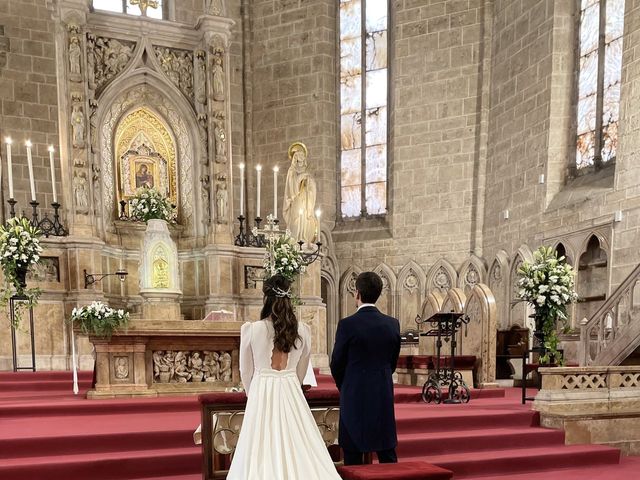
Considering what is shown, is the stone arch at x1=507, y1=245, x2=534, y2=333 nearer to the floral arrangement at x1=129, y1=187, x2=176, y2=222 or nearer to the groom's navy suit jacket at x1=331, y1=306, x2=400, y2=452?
the floral arrangement at x1=129, y1=187, x2=176, y2=222

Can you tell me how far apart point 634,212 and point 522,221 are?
112 inches

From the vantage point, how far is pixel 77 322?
6.97 meters

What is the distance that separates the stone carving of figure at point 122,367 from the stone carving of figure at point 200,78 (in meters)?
5.77

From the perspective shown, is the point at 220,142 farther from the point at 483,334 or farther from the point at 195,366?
the point at 483,334

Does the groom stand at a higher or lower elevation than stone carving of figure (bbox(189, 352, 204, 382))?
higher

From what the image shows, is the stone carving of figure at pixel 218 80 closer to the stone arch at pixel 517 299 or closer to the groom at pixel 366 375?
the stone arch at pixel 517 299

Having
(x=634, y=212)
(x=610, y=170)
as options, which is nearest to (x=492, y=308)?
(x=634, y=212)

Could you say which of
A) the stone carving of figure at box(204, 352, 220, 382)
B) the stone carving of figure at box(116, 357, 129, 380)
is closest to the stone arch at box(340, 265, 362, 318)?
the stone carving of figure at box(204, 352, 220, 382)

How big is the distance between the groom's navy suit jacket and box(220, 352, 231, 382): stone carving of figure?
413 centimetres

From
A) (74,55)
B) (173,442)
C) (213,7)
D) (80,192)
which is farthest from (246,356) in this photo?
(213,7)

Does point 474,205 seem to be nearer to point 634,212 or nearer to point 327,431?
point 634,212

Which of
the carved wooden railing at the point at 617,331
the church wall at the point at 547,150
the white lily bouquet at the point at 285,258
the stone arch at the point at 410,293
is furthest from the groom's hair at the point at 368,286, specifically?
the stone arch at the point at 410,293

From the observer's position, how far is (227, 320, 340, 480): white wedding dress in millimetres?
3740

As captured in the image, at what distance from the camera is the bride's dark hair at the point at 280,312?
368cm
